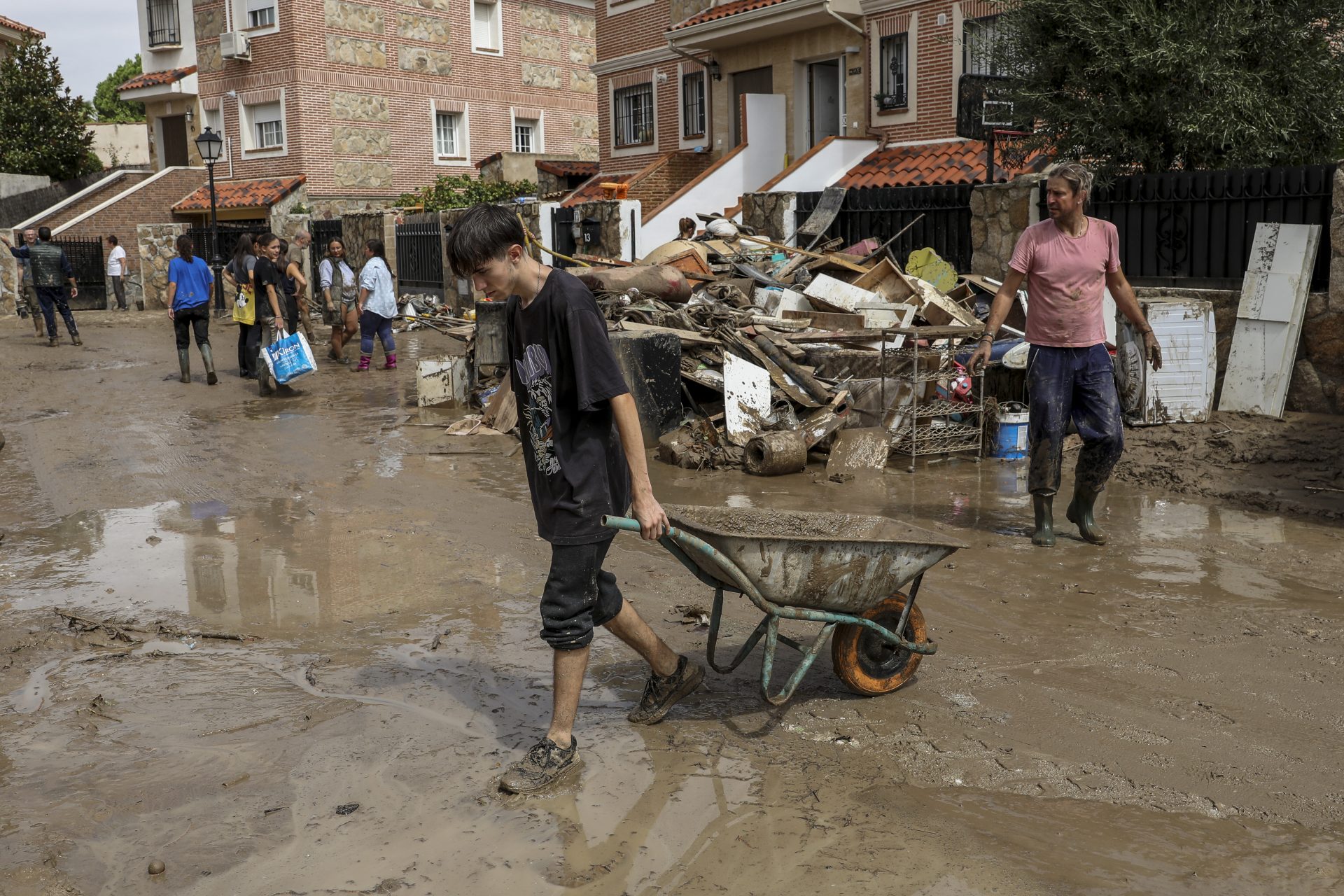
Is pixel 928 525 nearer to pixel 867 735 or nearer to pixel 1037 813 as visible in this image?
pixel 867 735

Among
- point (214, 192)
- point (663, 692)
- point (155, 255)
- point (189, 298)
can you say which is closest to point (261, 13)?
point (155, 255)

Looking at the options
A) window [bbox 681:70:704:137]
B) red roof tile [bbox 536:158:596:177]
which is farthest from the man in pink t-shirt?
red roof tile [bbox 536:158:596:177]

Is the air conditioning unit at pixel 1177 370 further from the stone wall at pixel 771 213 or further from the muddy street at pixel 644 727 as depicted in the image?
the stone wall at pixel 771 213

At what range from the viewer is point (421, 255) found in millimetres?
24094

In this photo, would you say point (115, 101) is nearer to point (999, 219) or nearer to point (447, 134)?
point (447, 134)

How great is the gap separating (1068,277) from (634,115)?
75.4ft

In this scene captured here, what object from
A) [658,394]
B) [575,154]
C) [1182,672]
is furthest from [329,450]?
[575,154]

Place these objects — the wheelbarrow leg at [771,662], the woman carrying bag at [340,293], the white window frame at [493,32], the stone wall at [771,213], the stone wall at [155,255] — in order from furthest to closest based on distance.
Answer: the white window frame at [493,32], the stone wall at [155,255], the woman carrying bag at [340,293], the stone wall at [771,213], the wheelbarrow leg at [771,662]

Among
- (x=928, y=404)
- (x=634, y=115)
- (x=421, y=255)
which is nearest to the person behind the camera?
(x=928, y=404)

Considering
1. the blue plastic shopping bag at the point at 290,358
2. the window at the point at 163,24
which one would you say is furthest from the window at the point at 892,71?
the window at the point at 163,24

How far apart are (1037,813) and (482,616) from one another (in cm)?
297

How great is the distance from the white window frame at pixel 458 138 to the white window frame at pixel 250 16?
16.9 ft

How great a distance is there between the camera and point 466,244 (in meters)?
3.66

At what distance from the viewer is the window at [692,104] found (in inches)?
1014
